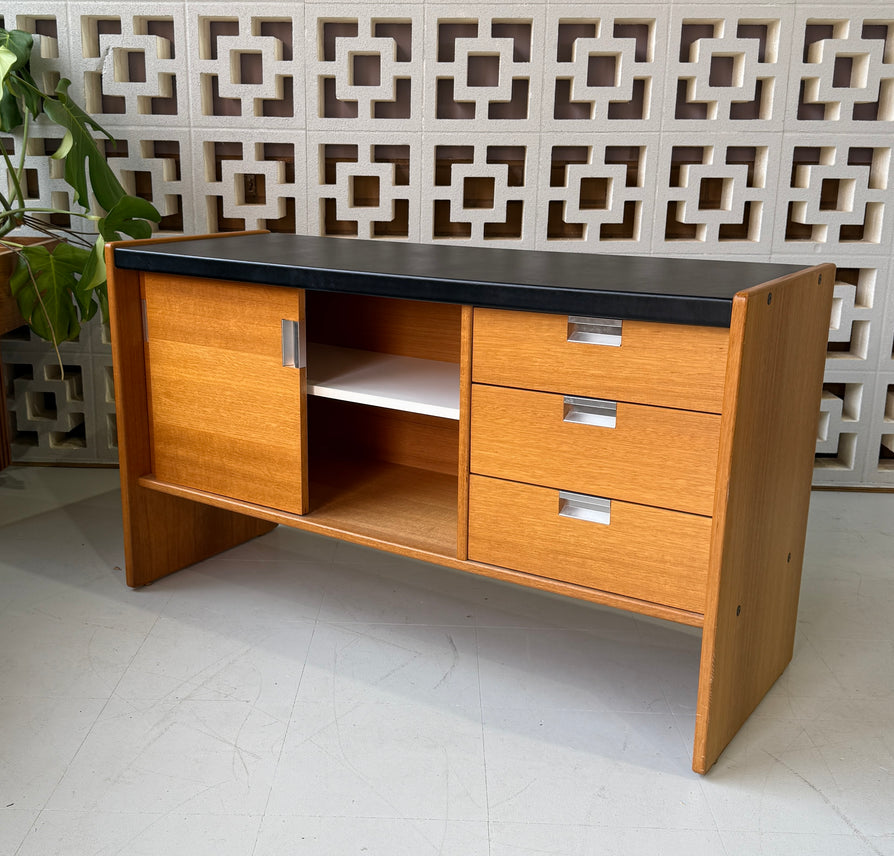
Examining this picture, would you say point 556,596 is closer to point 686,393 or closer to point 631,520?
point 631,520

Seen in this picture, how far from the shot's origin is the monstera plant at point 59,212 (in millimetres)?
2666

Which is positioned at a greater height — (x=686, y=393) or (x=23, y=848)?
(x=686, y=393)

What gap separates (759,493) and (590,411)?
34 centimetres

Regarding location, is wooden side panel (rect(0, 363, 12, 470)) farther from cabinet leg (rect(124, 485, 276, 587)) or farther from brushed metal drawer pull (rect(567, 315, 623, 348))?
brushed metal drawer pull (rect(567, 315, 623, 348))

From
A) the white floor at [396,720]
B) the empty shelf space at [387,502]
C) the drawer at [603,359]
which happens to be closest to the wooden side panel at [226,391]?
the empty shelf space at [387,502]

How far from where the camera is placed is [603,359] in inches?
65.0

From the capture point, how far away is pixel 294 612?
2.30 meters

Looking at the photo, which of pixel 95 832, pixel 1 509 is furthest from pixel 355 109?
pixel 95 832

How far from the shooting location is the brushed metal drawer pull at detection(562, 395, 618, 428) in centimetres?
167

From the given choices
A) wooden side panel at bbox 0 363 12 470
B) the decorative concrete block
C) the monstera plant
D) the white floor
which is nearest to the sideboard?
the white floor

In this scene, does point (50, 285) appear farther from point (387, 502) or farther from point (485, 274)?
point (485, 274)

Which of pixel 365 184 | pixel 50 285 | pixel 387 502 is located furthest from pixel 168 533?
pixel 365 184

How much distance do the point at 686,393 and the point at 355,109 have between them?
204 centimetres

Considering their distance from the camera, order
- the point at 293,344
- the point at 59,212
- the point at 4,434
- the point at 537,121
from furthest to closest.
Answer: the point at 4,434 → the point at 537,121 → the point at 59,212 → the point at 293,344
